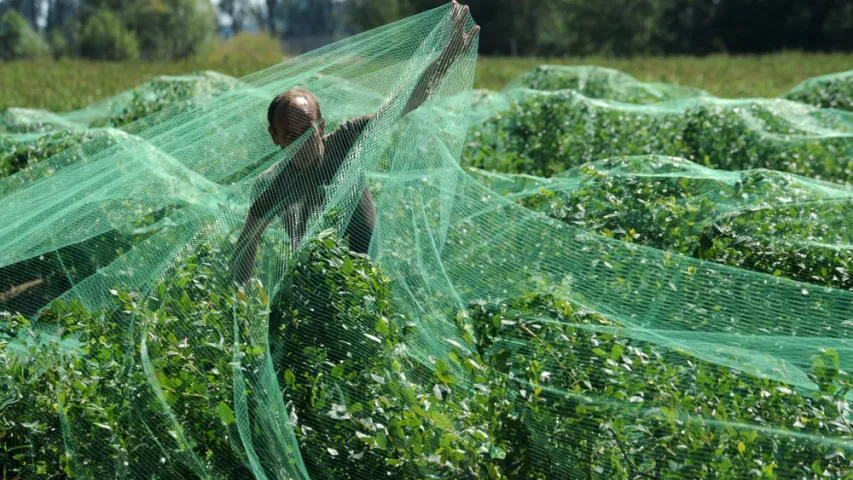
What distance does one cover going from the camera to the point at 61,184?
3449mm

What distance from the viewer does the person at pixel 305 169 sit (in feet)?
9.53

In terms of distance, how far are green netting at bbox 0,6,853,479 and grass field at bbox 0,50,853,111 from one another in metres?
8.57

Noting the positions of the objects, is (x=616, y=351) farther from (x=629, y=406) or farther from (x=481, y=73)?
(x=481, y=73)

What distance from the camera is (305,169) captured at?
10.0ft

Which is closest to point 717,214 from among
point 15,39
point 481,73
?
point 481,73

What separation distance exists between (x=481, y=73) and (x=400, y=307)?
1604 centimetres

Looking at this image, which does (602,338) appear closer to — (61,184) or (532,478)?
(532,478)

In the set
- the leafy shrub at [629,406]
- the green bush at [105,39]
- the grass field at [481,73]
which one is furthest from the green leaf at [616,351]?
the green bush at [105,39]

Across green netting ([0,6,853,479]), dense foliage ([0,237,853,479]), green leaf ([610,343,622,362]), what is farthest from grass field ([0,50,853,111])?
green leaf ([610,343,622,362])

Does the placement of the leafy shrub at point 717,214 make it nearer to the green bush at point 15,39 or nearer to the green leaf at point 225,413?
the green leaf at point 225,413

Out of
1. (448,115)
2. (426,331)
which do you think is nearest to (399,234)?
(426,331)

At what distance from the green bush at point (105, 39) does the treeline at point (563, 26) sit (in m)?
0.08

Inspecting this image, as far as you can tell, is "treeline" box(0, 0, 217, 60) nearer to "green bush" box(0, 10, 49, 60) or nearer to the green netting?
"green bush" box(0, 10, 49, 60)

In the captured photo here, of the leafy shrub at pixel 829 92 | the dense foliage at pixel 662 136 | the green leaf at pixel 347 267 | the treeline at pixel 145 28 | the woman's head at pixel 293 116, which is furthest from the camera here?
the treeline at pixel 145 28
